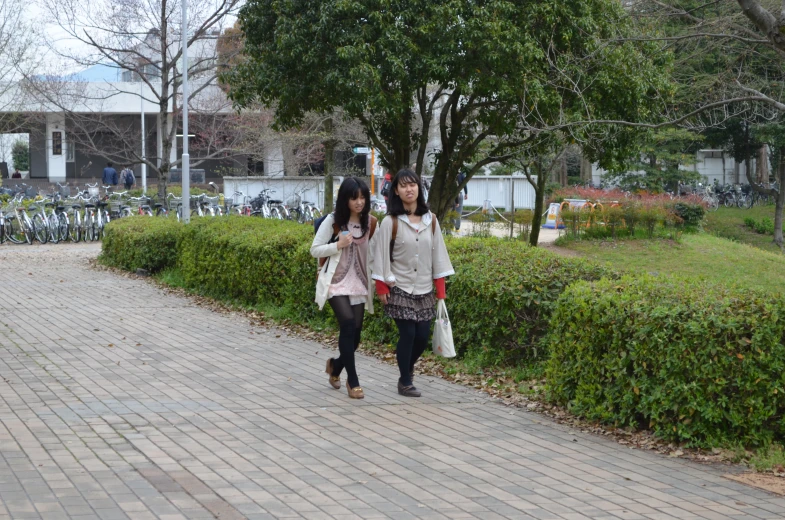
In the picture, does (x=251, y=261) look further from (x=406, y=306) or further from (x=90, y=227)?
(x=90, y=227)

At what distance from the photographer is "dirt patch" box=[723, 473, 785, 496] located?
513 cm

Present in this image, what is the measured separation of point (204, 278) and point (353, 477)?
865 centimetres

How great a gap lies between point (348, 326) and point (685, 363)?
2478 millimetres

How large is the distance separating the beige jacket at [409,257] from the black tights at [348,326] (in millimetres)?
344

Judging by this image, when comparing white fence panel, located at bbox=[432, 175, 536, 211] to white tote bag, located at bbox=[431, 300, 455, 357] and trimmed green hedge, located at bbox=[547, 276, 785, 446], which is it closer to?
white tote bag, located at bbox=[431, 300, 455, 357]

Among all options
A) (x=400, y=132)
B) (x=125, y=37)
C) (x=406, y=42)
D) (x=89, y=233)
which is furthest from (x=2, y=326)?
(x=89, y=233)

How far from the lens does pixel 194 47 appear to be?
26.5 metres

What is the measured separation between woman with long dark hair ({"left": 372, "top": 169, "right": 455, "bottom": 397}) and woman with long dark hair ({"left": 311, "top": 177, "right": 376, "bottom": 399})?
0.21 m

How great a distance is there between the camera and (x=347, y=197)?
7199mm

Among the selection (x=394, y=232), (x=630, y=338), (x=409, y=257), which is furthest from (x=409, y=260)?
(x=630, y=338)

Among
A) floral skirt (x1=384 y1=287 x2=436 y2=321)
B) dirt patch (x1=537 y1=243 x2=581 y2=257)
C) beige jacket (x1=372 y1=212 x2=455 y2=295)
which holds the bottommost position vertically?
dirt patch (x1=537 y1=243 x2=581 y2=257)

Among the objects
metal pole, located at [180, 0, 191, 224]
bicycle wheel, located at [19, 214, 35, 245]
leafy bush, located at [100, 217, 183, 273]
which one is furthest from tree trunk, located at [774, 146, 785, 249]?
bicycle wheel, located at [19, 214, 35, 245]

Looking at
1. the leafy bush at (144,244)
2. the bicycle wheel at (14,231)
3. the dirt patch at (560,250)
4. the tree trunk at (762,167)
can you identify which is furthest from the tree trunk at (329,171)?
the tree trunk at (762,167)

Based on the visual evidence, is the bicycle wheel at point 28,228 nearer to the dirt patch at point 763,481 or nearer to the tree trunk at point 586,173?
the dirt patch at point 763,481
